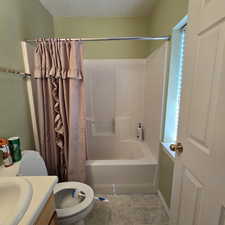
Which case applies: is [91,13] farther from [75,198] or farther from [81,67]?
[75,198]

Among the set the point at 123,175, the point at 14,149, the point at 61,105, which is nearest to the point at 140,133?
the point at 123,175

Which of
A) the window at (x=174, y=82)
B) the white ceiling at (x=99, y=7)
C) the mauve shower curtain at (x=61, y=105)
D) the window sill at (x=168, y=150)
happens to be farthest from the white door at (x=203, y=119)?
the white ceiling at (x=99, y=7)

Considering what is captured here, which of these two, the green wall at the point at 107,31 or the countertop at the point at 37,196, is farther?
the green wall at the point at 107,31

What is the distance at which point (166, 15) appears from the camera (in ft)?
4.72

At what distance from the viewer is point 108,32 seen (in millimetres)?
2184

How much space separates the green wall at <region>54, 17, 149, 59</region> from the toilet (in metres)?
1.79

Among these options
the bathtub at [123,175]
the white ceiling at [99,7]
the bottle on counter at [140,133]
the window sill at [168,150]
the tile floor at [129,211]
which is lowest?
the tile floor at [129,211]

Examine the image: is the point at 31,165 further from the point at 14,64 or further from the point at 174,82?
the point at 174,82

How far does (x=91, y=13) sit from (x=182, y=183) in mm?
2382

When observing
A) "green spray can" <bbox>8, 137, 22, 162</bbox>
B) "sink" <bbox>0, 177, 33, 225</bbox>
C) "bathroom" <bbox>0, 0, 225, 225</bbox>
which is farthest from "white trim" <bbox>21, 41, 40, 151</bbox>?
"sink" <bbox>0, 177, 33, 225</bbox>

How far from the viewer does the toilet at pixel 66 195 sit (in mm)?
1029

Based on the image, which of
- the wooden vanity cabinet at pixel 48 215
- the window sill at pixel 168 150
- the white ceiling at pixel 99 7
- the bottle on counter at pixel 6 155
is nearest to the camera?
the wooden vanity cabinet at pixel 48 215

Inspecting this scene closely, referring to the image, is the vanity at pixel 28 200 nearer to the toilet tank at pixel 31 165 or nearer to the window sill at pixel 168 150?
the toilet tank at pixel 31 165

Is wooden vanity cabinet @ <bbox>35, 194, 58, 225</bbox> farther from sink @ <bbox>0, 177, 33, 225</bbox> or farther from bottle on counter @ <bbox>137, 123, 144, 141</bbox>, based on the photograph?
bottle on counter @ <bbox>137, 123, 144, 141</bbox>
